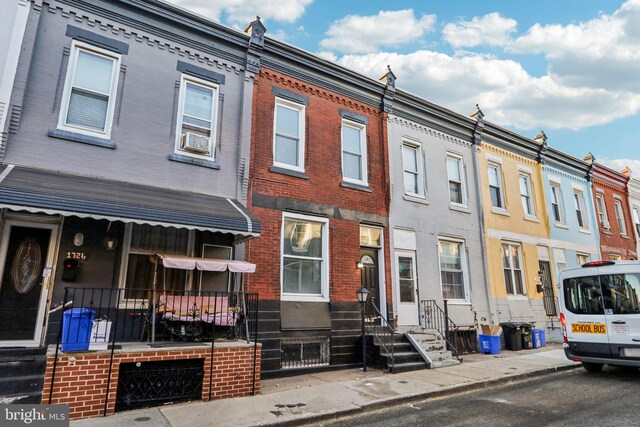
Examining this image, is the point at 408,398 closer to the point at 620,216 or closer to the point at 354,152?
the point at 354,152

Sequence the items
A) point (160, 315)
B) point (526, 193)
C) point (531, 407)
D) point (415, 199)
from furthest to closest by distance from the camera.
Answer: point (526, 193) < point (415, 199) < point (160, 315) < point (531, 407)

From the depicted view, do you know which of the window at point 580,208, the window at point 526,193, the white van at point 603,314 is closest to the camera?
the white van at point 603,314

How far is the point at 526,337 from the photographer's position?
1322cm

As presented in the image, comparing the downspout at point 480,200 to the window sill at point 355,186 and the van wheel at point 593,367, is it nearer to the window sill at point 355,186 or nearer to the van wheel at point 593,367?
the van wheel at point 593,367

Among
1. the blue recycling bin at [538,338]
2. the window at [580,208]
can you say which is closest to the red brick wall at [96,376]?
the blue recycling bin at [538,338]

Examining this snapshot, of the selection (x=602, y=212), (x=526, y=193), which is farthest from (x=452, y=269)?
(x=602, y=212)

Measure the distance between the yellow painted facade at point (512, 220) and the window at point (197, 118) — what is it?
1015 cm

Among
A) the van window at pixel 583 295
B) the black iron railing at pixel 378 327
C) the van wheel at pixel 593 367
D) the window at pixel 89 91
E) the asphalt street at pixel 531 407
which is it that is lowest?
the asphalt street at pixel 531 407

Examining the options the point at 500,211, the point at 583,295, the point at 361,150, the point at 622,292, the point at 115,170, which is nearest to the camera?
the point at 115,170

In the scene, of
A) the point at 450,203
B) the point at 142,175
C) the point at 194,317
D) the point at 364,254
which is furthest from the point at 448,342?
the point at 142,175

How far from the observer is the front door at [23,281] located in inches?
274

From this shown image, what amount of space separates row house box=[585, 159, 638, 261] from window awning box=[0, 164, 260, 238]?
1935 cm

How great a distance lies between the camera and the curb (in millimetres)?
5891

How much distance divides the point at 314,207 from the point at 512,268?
8957 mm
